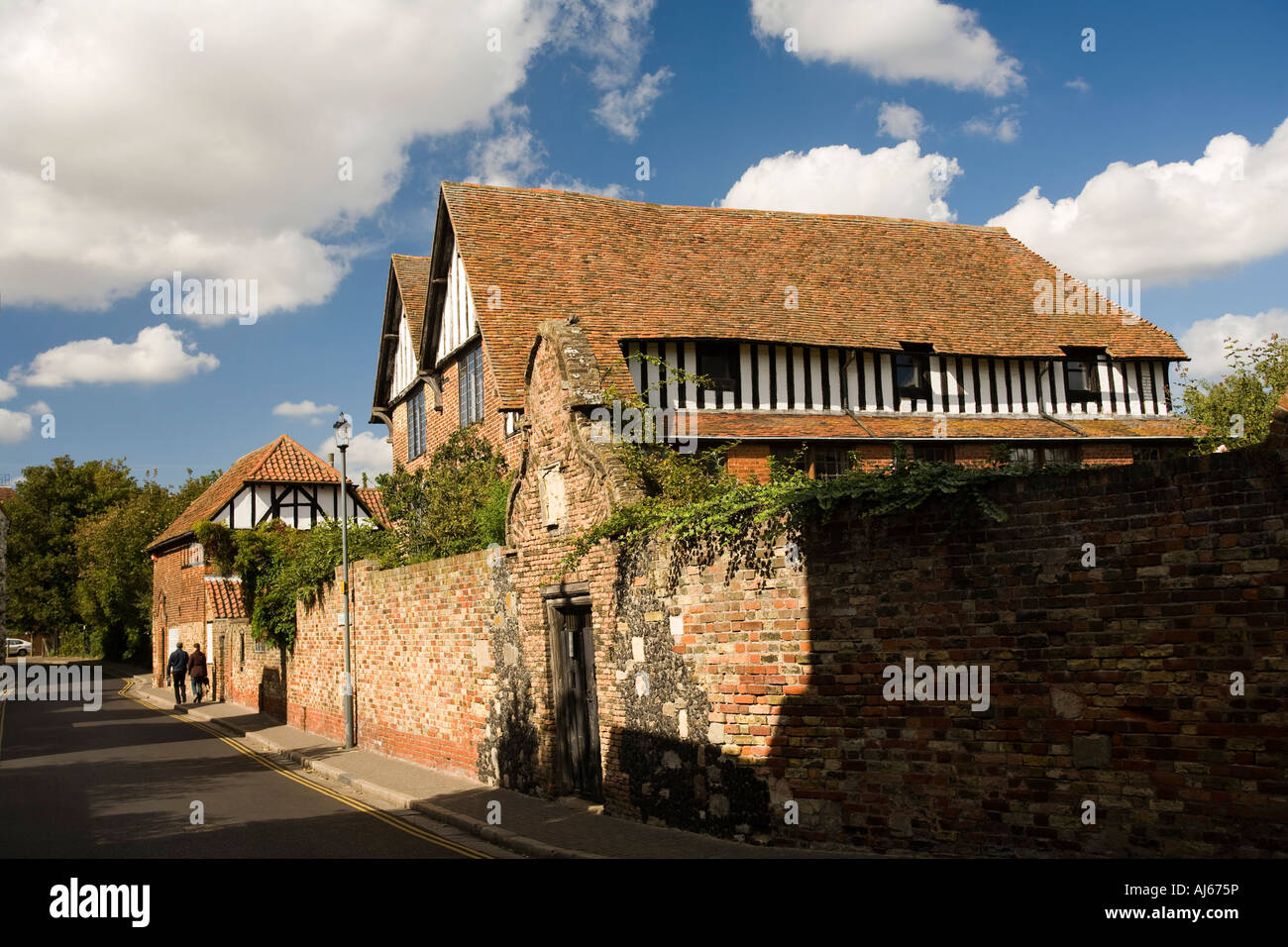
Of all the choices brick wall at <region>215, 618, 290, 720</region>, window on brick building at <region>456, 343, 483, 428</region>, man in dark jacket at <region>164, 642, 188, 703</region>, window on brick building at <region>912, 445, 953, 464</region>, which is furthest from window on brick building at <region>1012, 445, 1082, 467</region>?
man in dark jacket at <region>164, 642, 188, 703</region>

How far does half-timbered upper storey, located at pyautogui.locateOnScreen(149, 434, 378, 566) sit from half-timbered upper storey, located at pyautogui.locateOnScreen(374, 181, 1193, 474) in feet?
30.4

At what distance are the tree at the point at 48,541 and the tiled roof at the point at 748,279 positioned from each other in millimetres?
51032

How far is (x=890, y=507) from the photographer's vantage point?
783cm

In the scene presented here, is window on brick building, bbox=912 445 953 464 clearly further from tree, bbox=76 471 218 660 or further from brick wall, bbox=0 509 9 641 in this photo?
brick wall, bbox=0 509 9 641

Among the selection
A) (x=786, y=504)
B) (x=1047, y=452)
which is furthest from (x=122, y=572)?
(x=786, y=504)

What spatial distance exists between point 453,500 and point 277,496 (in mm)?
16936

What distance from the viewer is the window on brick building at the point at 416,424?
98.3 feet

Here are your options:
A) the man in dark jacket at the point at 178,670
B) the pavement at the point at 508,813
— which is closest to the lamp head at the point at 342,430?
the pavement at the point at 508,813

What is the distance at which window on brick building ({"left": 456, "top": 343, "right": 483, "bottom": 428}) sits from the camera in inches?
973

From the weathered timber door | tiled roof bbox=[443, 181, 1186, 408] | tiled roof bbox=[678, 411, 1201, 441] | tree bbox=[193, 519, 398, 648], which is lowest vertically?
the weathered timber door

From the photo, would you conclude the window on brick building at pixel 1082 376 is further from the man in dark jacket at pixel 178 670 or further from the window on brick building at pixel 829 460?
the man in dark jacket at pixel 178 670

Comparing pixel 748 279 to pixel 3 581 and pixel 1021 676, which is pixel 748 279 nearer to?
pixel 1021 676

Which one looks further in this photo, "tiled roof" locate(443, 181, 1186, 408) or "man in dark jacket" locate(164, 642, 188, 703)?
"man in dark jacket" locate(164, 642, 188, 703)
